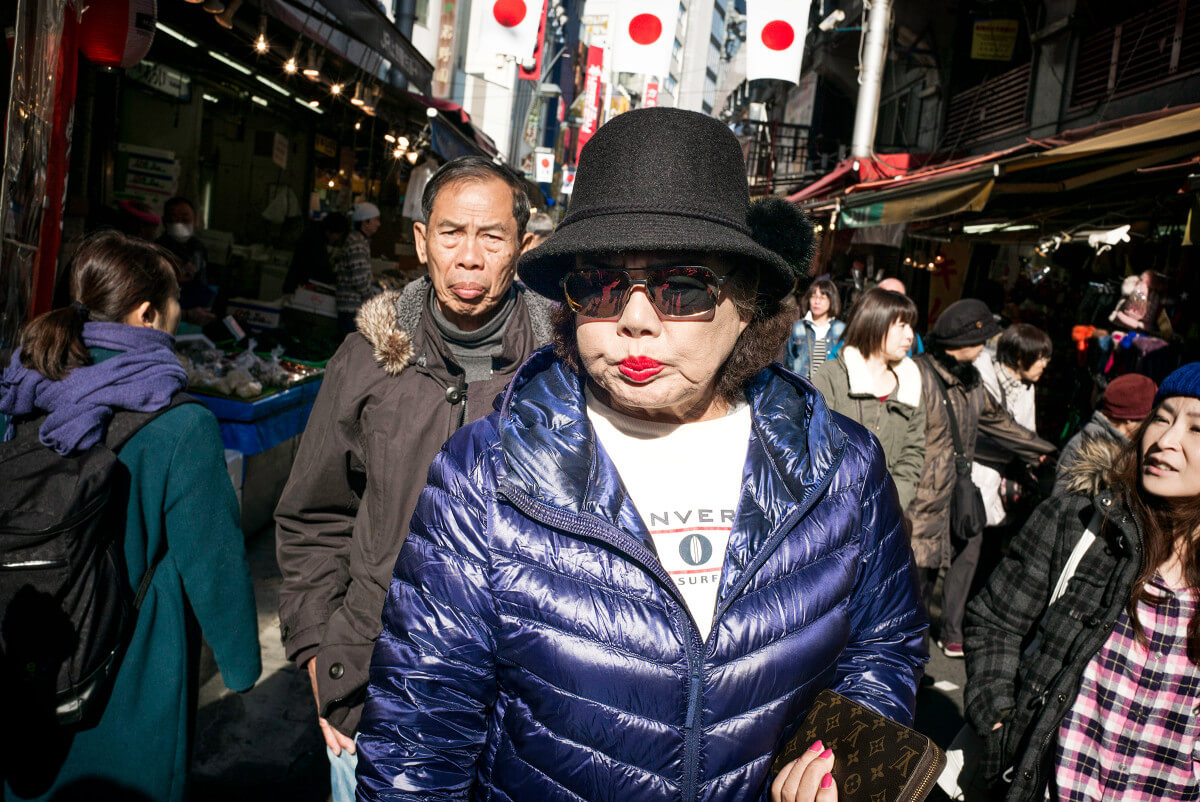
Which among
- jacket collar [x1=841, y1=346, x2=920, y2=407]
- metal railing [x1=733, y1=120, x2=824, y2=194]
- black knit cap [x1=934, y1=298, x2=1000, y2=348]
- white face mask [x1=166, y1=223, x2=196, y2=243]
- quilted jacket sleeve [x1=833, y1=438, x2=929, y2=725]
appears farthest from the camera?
metal railing [x1=733, y1=120, x2=824, y2=194]

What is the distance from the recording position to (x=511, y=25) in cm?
703

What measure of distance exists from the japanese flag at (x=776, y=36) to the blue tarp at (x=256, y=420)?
5559 mm

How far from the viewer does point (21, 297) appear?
2646mm

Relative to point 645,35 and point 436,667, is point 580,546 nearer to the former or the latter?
point 436,667

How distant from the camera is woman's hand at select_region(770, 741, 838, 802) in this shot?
1.28 m

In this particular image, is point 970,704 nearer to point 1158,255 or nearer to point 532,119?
point 1158,255

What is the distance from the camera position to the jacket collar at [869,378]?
4.19 meters

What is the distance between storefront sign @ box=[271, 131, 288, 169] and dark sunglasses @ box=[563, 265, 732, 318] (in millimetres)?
9198

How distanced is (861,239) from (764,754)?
966cm

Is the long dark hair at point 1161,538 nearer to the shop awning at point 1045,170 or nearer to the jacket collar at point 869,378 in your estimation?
the jacket collar at point 869,378

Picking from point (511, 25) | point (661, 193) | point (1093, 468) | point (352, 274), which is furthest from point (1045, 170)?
point (352, 274)

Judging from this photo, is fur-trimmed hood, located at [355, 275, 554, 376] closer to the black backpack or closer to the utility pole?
the black backpack

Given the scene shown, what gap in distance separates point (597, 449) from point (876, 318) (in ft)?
10.6

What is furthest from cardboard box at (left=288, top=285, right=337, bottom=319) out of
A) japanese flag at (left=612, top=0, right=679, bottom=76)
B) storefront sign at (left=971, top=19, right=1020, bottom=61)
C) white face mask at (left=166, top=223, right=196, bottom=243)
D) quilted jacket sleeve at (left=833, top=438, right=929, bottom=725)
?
storefront sign at (left=971, top=19, right=1020, bottom=61)
